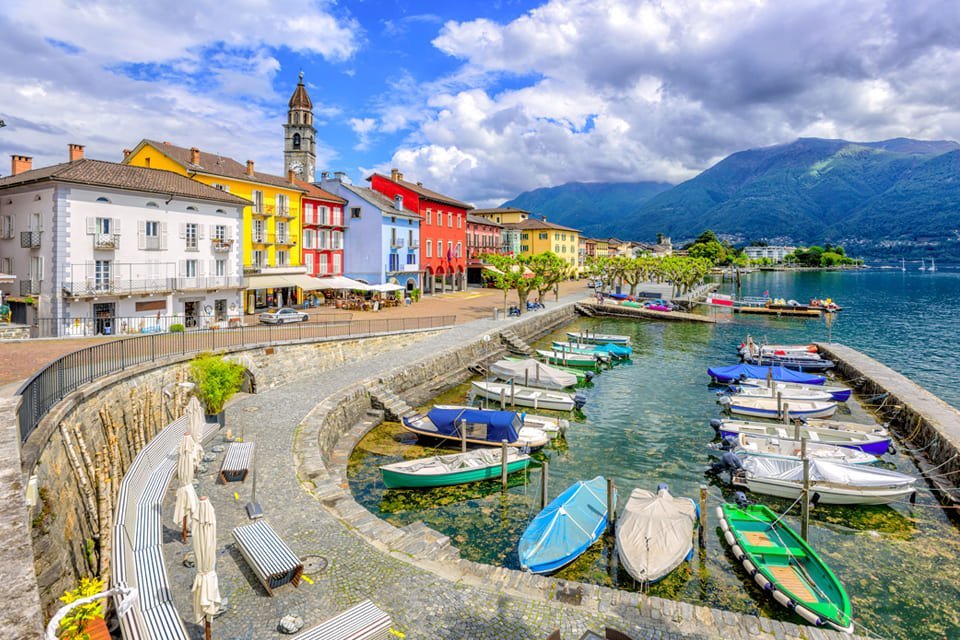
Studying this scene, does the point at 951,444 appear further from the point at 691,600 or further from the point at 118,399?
the point at 118,399

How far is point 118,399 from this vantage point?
16.6 meters

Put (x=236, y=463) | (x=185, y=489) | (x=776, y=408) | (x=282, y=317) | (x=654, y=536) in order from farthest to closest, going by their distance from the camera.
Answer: (x=282, y=317) < (x=776, y=408) < (x=236, y=463) < (x=654, y=536) < (x=185, y=489)

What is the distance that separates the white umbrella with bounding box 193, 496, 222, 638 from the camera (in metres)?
8.24

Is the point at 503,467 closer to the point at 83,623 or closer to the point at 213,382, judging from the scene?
the point at 213,382

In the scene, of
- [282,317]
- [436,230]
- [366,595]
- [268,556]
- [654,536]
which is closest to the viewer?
[366,595]

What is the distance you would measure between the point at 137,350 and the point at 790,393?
3125 centimetres

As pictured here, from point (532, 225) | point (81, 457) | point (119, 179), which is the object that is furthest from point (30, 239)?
point (532, 225)

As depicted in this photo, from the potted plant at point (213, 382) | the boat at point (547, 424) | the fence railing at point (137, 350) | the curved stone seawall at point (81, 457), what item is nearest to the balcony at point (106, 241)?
the fence railing at point (137, 350)

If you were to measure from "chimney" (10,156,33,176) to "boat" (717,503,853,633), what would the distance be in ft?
148

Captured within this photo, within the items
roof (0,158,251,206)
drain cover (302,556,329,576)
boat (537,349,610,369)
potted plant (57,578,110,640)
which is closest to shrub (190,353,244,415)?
drain cover (302,556,329,576)

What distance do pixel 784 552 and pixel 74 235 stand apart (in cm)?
3539

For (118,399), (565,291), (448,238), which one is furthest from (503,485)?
(565,291)

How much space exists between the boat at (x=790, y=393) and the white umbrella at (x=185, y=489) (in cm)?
2657

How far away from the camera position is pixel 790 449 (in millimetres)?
20359
